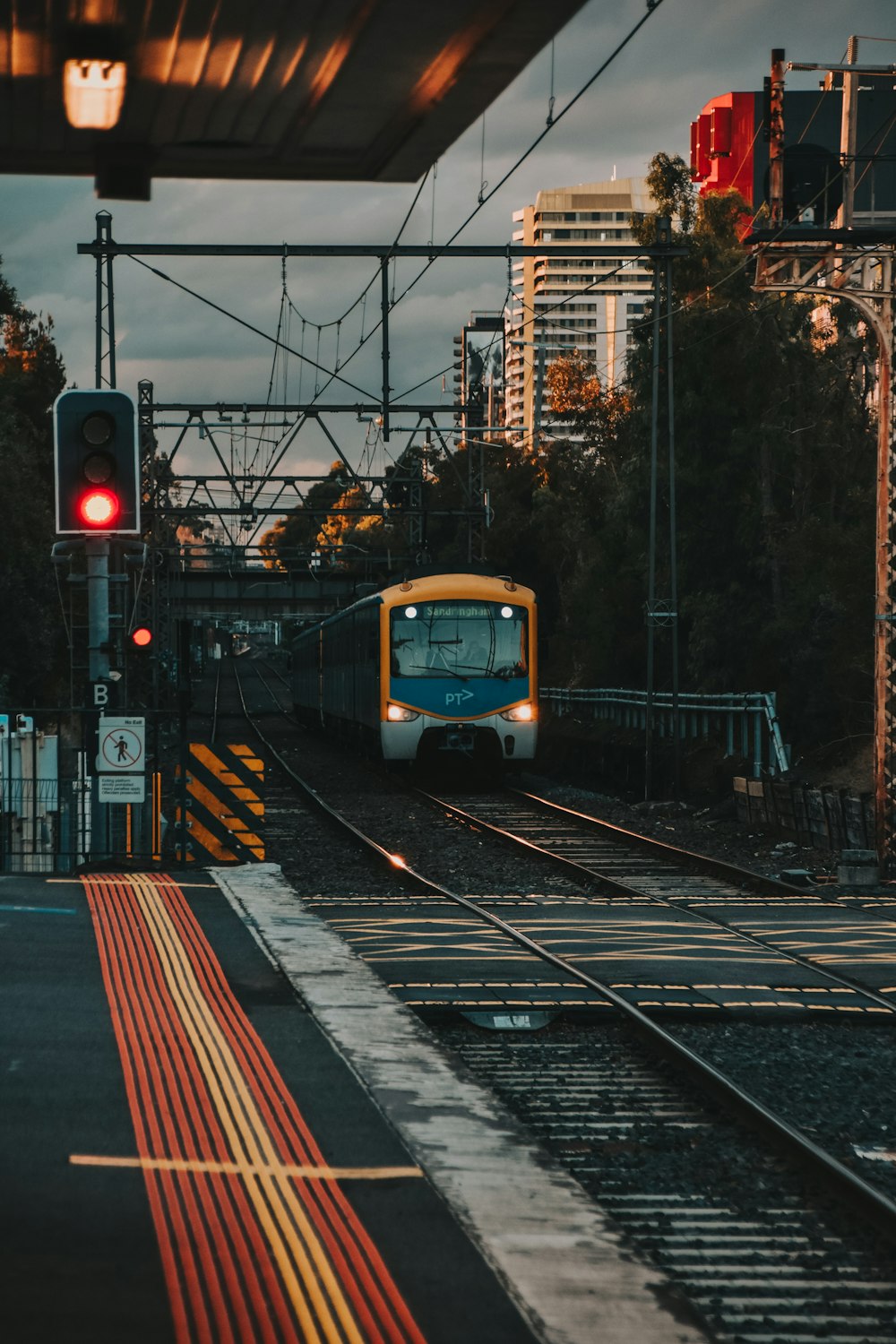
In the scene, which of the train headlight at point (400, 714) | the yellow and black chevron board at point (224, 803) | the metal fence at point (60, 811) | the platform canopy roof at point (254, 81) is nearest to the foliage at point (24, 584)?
the train headlight at point (400, 714)

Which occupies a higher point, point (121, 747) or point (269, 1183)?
point (121, 747)

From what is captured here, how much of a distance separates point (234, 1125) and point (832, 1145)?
2658mm

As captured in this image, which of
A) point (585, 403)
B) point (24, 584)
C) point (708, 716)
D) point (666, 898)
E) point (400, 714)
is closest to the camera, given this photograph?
point (666, 898)

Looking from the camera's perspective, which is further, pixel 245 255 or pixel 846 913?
pixel 245 255

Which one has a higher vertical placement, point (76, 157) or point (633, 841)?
point (76, 157)

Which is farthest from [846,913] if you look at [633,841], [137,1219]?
[137,1219]

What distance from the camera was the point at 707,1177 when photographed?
705 cm

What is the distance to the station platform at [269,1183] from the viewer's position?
4.86 m

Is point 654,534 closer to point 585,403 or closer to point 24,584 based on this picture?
point 24,584

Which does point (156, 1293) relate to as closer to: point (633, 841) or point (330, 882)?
point (330, 882)

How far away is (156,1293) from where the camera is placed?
497 centimetres

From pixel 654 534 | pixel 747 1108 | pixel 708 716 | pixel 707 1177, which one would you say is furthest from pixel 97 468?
pixel 708 716

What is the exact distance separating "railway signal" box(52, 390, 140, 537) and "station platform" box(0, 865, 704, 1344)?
11.8ft

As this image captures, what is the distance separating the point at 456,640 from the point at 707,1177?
71.0ft
